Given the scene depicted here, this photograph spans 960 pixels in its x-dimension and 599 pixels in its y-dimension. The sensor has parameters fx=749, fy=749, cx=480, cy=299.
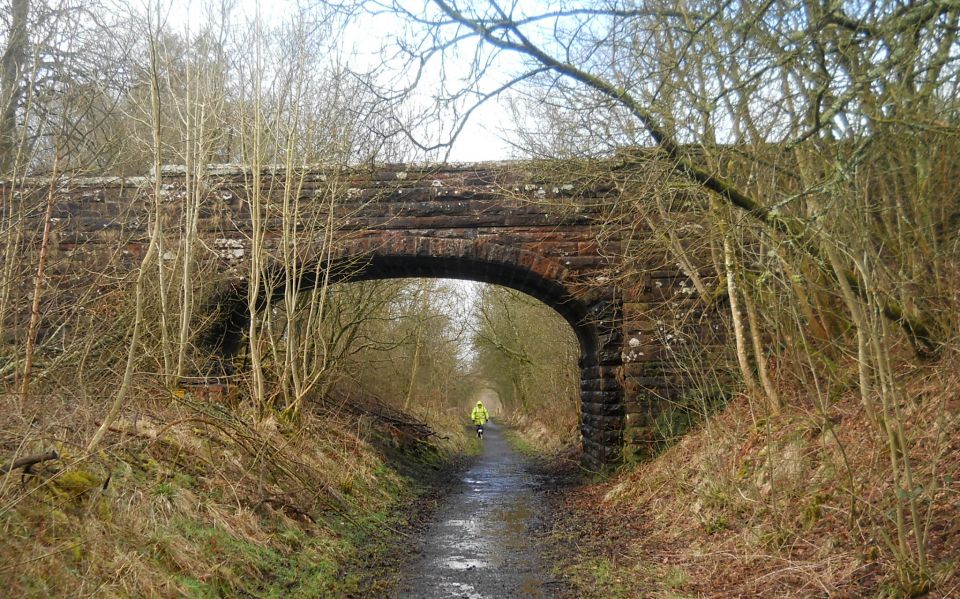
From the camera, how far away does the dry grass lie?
4340mm

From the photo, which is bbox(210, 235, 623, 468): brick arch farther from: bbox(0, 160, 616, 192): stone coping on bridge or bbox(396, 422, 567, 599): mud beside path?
bbox(396, 422, 567, 599): mud beside path

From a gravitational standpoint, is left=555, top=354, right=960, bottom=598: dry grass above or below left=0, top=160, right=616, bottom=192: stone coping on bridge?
below

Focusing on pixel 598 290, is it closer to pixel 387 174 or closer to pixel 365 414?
pixel 387 174

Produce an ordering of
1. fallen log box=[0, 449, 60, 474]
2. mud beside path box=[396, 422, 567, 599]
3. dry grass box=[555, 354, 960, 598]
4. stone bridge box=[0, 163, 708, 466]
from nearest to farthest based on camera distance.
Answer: fallen log box=[0, 449, 60, 474], dry grass box=[555, 354, 960, 598], mud beside path box=[396, 422, 567, 599], stone bridge box=[0, 163, 708, 466]

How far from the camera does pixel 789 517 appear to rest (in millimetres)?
5496

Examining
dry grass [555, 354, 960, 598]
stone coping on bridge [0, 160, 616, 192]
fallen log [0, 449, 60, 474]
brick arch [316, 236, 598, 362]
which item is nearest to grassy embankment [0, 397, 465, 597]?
fallen log [0, 449, 60, 474]

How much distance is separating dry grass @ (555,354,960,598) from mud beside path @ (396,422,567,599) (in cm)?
37

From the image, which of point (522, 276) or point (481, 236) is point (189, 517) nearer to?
point (481, 236)

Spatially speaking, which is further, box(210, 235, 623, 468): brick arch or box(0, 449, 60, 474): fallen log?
box(210, 235, 623, 468): brick arch

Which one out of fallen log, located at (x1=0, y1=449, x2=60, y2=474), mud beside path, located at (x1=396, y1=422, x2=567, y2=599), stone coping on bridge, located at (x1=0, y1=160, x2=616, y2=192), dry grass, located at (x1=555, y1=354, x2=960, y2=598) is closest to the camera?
fallen log, located at (x1=0, y1=449, x2=60, y2=474)

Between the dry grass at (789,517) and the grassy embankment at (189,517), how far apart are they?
2019 millimetres

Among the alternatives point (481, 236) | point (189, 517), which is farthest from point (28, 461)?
point (481, 236)

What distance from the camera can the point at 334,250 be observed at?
33.9 ft

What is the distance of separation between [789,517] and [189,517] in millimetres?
4243
